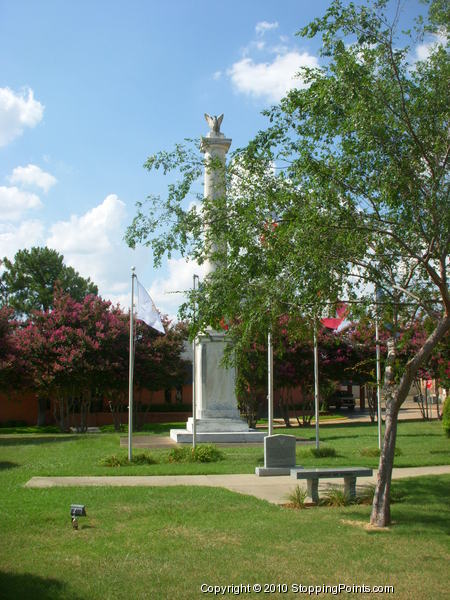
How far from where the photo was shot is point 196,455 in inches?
698

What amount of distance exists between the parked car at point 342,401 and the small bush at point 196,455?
34092 millimetres

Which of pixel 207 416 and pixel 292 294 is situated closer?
pixel 292 294

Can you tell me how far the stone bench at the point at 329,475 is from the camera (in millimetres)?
11612

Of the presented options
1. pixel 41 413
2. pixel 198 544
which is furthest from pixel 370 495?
pixel 41 413

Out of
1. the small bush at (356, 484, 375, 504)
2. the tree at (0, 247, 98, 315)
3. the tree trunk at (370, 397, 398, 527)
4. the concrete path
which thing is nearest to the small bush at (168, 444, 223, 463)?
the concrete path

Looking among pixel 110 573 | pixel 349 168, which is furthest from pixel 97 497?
pixel 349 168

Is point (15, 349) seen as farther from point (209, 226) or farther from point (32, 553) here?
point (32, 553)

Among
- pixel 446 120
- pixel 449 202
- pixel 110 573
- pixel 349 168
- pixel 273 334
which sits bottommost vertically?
pixel 110 573

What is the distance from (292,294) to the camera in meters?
10.1

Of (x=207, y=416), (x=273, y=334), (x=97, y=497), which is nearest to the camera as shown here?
(x=273, y=334)

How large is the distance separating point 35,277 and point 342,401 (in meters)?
29.8

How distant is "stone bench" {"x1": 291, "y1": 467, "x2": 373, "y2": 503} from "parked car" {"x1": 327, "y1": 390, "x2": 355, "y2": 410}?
39648mm

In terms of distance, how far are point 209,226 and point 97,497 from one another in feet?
17.0

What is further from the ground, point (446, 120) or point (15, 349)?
point (446, 120)
